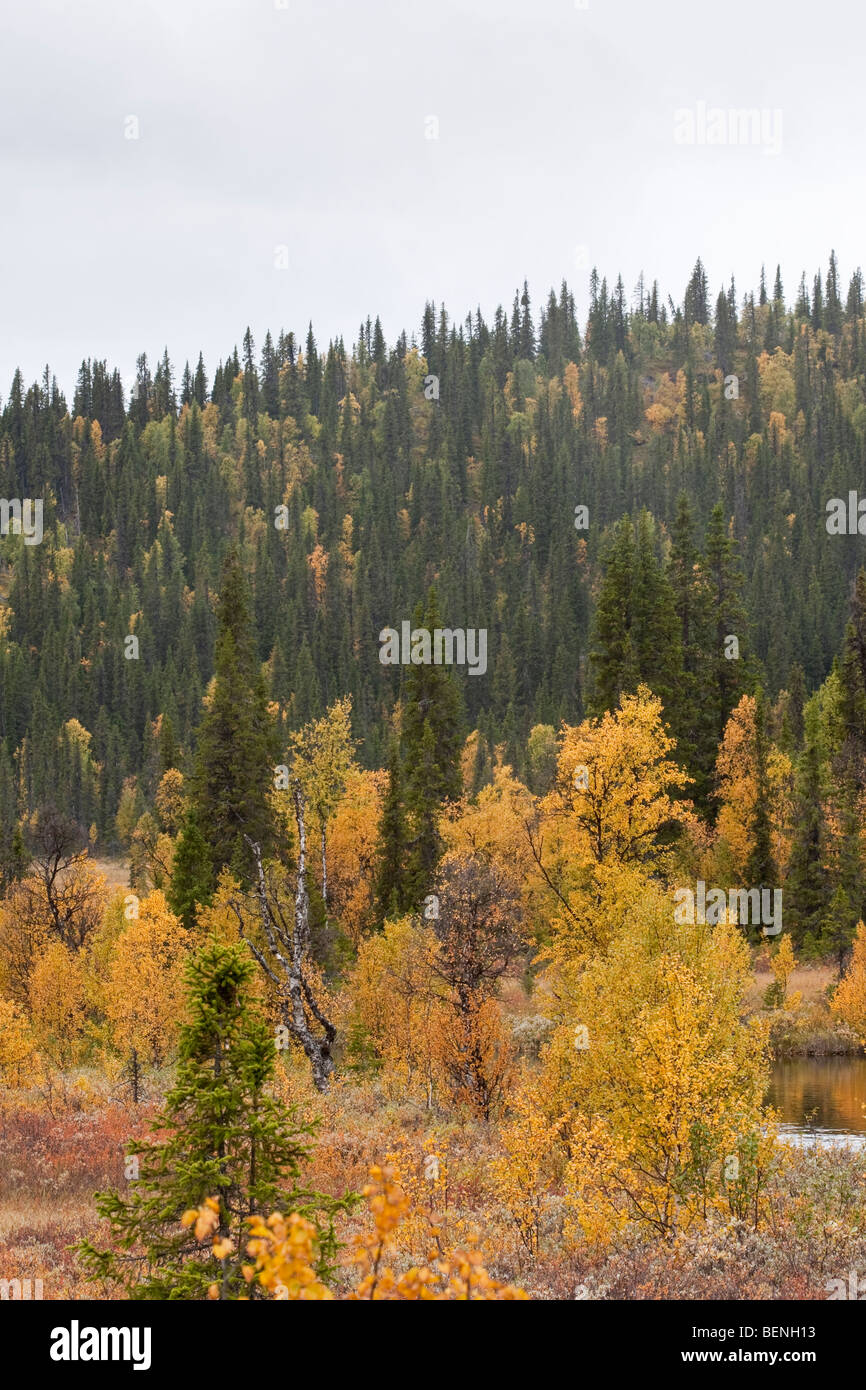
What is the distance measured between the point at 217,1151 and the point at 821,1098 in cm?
3197

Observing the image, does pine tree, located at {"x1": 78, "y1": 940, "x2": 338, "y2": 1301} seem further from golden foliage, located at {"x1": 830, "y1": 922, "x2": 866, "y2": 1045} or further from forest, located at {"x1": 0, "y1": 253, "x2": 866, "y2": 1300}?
golden foliage, located at {"x1": 830, "y1": 922, "x2": 866, "y2": 1045}

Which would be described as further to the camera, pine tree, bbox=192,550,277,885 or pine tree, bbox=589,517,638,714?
pine tree, bbox=589,517,638,714

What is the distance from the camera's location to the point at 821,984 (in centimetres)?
5066

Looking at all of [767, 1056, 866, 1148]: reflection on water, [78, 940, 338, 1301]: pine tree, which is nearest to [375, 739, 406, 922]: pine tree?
[767, 1056, 866, 1148]: reflection on water

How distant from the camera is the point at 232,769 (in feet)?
165

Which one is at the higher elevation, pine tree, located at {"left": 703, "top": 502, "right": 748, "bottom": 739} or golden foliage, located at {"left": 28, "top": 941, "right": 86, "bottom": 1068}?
pine tree, located at {"left": 703, "top": 502, "right": 748, "bottom": 739}

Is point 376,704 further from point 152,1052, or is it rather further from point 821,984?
point 152,1052

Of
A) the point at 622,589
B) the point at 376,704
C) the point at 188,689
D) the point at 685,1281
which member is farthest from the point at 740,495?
the point at 685,1281

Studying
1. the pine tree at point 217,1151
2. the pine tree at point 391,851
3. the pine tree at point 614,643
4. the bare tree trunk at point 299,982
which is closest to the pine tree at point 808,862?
the pine tree at point 614,643

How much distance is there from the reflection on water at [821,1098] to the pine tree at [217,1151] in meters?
20.4

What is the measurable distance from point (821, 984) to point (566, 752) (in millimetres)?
26104

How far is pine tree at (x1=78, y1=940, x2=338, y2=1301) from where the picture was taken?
998 centimetres

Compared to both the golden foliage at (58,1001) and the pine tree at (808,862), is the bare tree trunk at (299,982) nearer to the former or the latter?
the golden foliage at (58,1001)

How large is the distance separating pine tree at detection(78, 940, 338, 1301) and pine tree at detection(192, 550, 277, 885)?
120ft
